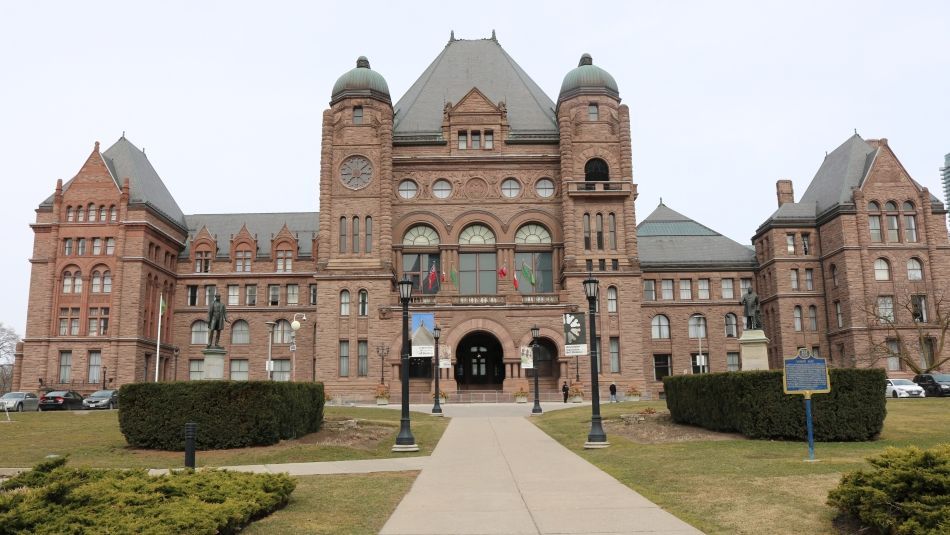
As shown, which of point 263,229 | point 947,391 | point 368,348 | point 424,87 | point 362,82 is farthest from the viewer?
point 263,229

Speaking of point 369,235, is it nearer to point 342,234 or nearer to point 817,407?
point 342,234

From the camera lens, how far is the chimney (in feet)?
243

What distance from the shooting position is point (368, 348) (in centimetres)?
5691

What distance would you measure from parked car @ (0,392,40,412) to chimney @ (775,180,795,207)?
6687 centimetres

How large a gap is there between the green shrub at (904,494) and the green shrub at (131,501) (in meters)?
8.18

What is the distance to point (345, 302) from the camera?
5841cm

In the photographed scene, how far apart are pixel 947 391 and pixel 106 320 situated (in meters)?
63.5

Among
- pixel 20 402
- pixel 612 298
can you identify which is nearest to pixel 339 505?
pixel 20 402

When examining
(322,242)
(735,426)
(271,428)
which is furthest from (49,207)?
(735,426)

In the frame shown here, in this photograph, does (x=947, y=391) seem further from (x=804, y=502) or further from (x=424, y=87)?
(x=424, y=87)

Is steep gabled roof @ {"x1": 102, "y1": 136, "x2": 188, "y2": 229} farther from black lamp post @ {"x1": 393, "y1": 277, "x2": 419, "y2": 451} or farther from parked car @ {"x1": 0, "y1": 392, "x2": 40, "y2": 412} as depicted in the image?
black lamp post @ {"x1": 393, "y1": 277, "x2": 419, "y2": 451}

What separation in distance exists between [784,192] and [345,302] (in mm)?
45994

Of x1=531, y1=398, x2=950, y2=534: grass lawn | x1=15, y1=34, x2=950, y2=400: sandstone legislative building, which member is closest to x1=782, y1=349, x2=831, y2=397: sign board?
x1=531, y1=398, x2=950, y2=534: grass lawn

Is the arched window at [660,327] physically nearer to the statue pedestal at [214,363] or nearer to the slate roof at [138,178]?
the slate roof at [138,178]
